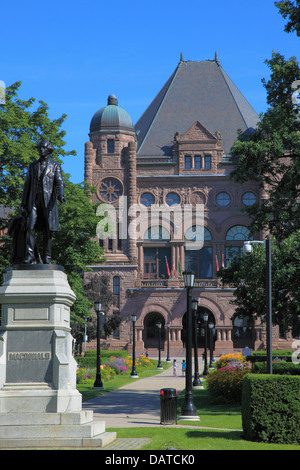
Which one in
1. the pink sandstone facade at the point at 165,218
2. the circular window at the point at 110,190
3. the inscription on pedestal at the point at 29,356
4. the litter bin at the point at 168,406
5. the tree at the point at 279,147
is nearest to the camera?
the inscription on pedestal at the point at 29,356

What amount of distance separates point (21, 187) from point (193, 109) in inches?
2479

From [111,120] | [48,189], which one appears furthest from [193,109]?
[48,189]

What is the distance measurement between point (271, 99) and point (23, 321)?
16746 millimetres

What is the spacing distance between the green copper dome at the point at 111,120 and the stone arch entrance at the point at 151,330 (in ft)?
76.8

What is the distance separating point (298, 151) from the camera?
2383cm

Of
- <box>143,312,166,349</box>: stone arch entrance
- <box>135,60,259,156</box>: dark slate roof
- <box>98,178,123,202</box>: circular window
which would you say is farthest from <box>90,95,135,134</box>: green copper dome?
<box>143,312,166,349</box>: stone arch entrance

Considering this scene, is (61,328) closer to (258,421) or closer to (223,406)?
(258,421)

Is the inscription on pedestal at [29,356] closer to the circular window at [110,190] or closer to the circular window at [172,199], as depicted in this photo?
the circular window at [110,190]

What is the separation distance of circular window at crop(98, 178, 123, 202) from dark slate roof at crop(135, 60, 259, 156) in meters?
6.62

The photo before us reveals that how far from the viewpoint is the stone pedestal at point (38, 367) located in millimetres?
11961

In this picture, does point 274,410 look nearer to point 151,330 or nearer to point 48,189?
point 48,189

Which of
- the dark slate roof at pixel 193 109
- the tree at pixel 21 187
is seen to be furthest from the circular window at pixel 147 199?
the tree at pixel 21 187

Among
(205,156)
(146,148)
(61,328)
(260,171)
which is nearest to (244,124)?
(205,156)

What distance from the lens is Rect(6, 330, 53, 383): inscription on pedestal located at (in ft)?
41.0
